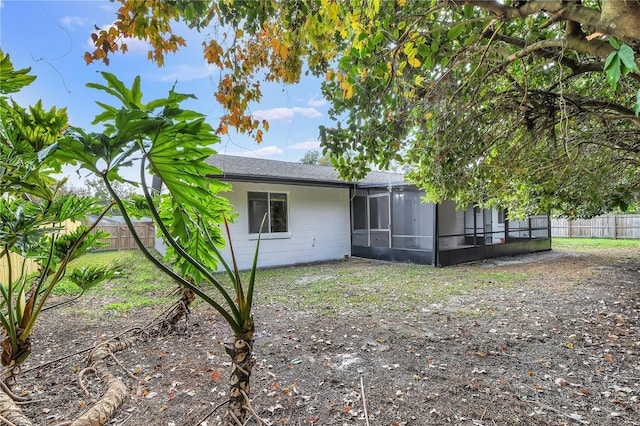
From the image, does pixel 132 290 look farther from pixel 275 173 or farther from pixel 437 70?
pixel 437 70

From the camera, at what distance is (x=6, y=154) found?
5.28 feet

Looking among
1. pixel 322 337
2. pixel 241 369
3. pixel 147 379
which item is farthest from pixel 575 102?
pixel 147 379

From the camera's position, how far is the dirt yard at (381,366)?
2.30 m

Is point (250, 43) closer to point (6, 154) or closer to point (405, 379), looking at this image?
point (6, 154)

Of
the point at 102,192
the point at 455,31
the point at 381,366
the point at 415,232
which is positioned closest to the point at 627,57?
the point at 455,31

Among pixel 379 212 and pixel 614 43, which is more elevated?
pixel 614 43

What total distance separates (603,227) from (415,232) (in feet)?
44.2

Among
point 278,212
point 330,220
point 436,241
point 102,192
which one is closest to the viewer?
point 102,192

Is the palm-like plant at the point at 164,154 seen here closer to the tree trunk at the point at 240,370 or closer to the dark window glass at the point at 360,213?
the tree trunk at the point at 240,370

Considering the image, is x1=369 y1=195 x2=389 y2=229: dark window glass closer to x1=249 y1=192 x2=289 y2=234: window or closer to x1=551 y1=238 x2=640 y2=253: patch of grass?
x1=249 y1=192 x2=289 y2=234: window

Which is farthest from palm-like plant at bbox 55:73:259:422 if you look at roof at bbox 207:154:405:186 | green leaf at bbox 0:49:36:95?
roof at bbox 207:154:405:186

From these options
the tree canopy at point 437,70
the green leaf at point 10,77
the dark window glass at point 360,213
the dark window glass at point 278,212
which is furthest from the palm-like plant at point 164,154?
the dark window glass at point 360,213

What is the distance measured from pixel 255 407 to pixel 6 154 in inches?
88.4

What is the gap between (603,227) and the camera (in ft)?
53.4
